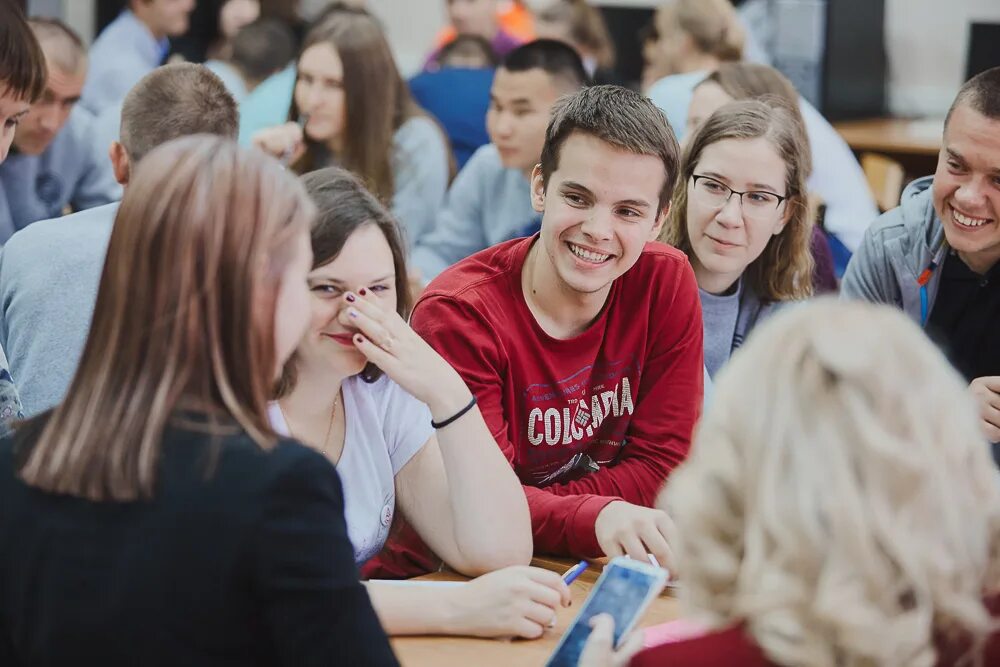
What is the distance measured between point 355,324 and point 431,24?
730cm

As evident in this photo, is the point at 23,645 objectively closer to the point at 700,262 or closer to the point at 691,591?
the point at 691,591

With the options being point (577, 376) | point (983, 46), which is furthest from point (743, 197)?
point (983, 46)

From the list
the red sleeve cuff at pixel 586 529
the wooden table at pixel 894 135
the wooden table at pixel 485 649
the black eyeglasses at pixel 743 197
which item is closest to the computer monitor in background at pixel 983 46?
the wooden table at pixel 894 135

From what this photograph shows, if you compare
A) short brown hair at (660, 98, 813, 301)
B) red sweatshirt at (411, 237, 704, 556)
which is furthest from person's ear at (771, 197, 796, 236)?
red sweatshirt at (411, 237, 704, 556)

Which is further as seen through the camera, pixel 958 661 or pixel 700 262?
pixel 700 262

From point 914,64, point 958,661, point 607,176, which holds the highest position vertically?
point 607,176

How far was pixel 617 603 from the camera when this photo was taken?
152 centimetres

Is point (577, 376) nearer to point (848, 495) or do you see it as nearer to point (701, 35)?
point (848, 495)

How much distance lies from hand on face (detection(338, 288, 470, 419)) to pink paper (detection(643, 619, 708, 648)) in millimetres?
419

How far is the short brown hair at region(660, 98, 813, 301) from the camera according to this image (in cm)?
267

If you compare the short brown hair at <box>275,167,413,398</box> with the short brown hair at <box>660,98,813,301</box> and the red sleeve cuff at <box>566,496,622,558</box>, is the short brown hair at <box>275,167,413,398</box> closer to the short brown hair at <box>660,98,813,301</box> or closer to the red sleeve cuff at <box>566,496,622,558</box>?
the red sleeve cuff at <box>566,496,622,558</box>

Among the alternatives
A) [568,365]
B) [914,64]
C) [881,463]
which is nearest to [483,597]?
[568,365]

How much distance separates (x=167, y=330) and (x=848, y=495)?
63 centimetres

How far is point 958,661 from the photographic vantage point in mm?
1140
